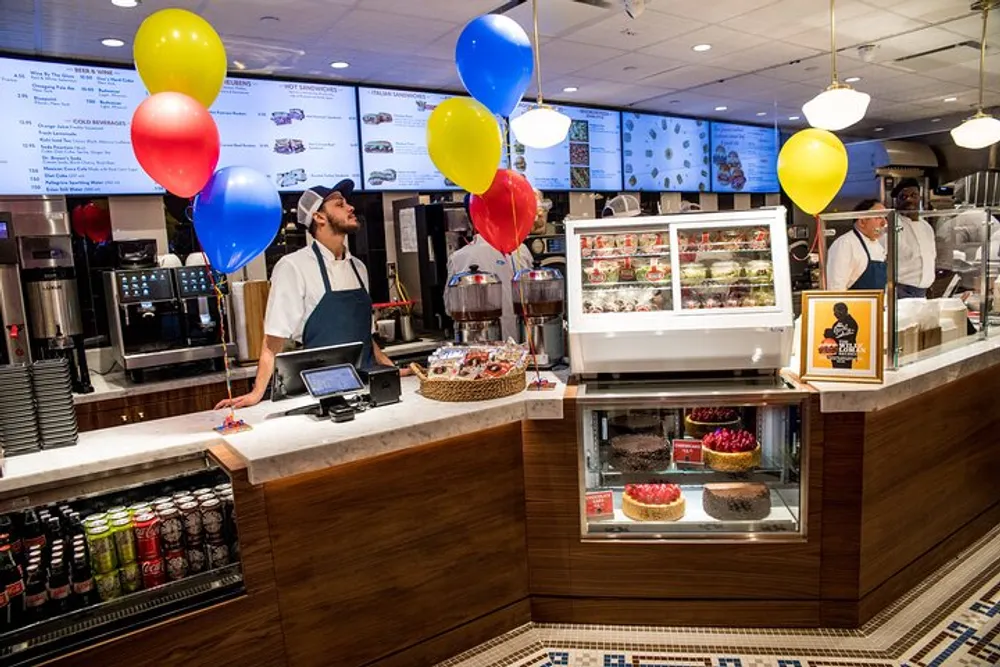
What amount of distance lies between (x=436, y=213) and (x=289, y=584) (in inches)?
139

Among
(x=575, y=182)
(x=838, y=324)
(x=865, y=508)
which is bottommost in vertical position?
(x=865, y=508)

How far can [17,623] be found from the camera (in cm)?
206

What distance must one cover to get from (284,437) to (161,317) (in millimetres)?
2365

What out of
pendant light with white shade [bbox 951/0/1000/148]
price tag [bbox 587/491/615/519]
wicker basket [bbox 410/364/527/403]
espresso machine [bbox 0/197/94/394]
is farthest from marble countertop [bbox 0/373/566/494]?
pendant light with white shade [bbox 951/0/1000/148]

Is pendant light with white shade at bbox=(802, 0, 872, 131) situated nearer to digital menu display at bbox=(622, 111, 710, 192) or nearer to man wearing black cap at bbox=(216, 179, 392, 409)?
man wearing black cap at bbox=(216, 179, 392, 409)

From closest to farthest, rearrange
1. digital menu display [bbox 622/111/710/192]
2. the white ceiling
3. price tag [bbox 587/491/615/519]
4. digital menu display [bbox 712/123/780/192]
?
price tag [bbox 587/491/615/519] < the white ceiling < digital menu display [bbox 622/111/710/192] < digital menu display [bbox 712/123/780/192]

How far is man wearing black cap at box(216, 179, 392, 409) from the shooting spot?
3.39 m

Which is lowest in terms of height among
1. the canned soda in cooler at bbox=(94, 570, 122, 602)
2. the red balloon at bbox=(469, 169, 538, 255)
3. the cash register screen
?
the canned soda in cooler at bbox=(94, 570, 122, 602)

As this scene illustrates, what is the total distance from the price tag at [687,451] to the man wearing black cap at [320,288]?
1509 millimetres

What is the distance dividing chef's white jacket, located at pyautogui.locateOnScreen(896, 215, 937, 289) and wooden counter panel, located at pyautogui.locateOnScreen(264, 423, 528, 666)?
216 cm

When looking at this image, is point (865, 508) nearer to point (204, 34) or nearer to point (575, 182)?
point (204, 34)

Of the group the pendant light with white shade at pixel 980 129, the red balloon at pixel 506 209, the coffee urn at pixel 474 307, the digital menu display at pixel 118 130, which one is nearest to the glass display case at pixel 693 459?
the coffee urn at pixel 474 307

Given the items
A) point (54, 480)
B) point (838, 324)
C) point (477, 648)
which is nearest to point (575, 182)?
point (838, 324)

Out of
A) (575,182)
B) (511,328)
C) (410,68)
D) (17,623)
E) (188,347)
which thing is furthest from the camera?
(575,182)
